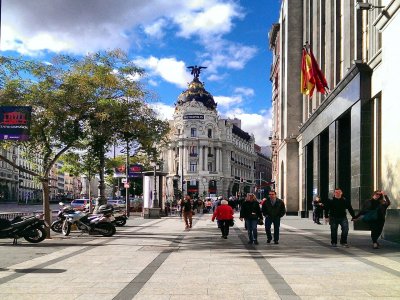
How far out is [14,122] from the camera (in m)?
15.4

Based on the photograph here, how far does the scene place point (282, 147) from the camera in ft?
146

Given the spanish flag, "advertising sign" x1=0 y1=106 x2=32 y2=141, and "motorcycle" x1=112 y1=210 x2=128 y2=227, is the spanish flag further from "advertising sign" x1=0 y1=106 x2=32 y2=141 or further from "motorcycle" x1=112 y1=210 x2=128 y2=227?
"advertising sign" x1=0 y1=106 x2=32 y2=141

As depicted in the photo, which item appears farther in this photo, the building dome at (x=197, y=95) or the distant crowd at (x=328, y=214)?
the building dome at (x=197, y=95)

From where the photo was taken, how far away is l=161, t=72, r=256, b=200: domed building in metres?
117

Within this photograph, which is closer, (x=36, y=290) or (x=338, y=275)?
(x=36, y=290)


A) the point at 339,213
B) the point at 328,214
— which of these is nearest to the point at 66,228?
the point at 328,214

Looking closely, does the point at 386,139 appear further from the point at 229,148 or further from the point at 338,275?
the point at 229,148

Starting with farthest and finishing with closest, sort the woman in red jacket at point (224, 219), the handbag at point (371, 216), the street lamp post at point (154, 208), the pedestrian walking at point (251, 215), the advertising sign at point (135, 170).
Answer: the advertising sign at point (135, 170) → the street lamp post at point (154, 208) → the woman in red jacket at point (224, 219) → the pedestrian walking at point (251, 215) → the handbag at point (371, 216)

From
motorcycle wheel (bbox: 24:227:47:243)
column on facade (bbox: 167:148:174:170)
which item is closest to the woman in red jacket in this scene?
motorcycle wheel (bbox: 24:227:47:243)

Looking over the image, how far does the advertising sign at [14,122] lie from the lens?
15328 mm

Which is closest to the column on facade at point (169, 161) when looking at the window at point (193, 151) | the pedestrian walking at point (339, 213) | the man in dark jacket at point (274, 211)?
the window at point (193, 151)

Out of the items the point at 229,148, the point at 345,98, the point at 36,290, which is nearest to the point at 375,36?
the point at 345,98

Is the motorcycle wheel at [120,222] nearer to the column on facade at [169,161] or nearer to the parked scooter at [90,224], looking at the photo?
the parked scooter at [90,224]

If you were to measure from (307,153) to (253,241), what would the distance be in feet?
68.8
